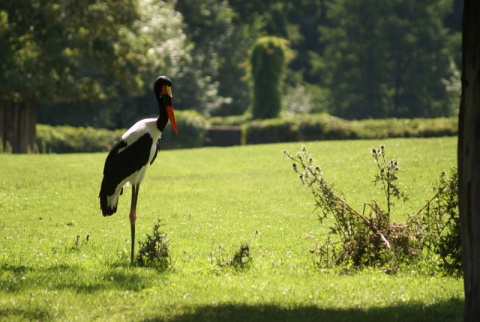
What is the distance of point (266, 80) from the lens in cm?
4528

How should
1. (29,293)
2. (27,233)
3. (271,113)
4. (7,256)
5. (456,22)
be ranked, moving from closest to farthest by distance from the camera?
(29,293)
(7,256)
(27,233)
(271,113)
(456,22)

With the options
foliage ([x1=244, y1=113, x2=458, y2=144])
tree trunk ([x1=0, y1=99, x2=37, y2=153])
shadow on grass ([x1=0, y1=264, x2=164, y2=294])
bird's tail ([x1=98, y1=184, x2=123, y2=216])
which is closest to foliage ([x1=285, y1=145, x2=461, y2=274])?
shadow on grass ([x1=0, y1=264, x2=164, y2=294])

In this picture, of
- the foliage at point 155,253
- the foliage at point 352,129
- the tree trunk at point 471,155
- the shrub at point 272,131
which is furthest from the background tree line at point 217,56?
the tree trunk at point 471,155

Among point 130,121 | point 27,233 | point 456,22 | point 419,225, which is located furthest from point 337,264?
point 456,22

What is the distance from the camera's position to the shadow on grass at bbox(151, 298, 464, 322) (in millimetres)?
8109

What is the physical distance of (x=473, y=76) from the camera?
7.31 m

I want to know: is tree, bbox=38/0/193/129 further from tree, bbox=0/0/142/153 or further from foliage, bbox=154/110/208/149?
foliage, bbox=154/110/208/149

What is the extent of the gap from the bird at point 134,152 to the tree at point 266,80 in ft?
107

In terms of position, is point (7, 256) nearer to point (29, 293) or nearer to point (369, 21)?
point (29, 293)

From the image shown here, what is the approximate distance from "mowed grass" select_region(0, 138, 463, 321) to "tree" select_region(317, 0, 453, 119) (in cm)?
4316

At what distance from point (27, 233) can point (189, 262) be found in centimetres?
394

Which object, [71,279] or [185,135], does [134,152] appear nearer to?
[71,279]

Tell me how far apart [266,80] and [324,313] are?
1471 inches

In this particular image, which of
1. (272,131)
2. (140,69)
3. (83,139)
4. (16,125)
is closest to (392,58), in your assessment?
(272,131)
